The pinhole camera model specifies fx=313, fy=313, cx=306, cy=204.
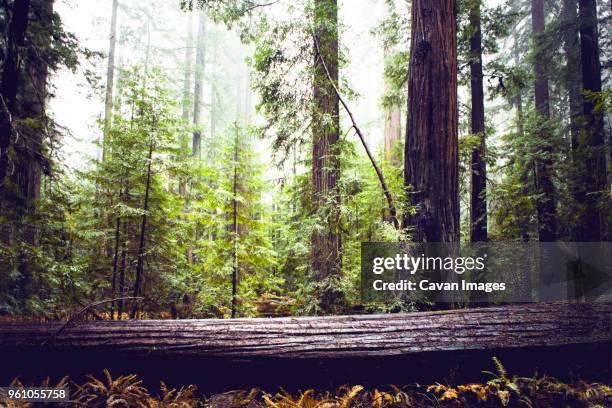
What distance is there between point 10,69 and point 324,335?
20.8 ft

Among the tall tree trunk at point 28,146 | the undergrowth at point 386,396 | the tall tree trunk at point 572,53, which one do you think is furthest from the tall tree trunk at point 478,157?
the tall tree trunk at point 28,146

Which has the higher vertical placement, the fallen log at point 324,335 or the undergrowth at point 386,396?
the fallen log at point 324,335

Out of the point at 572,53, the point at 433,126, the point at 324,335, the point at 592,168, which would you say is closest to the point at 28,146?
the point at 324,335

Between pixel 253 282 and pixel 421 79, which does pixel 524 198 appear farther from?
pixel 253 282

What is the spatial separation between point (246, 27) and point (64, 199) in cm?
513

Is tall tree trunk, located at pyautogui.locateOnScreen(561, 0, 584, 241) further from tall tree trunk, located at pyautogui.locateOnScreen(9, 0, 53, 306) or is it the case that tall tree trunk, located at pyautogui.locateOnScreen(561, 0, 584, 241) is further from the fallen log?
tall tree trunk, located at pyautogui.locateOnScreen(9, 0, 53, 306)

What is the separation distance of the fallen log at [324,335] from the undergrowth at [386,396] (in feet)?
1.30

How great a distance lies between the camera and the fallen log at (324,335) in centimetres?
405

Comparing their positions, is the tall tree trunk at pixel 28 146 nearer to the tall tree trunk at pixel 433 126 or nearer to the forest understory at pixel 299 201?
the forest understory at pixel 299 201

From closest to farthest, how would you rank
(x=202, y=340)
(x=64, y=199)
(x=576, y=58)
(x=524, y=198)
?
(x=202, y=340), (x=64, y=199), (x=524, y=198), (x=576, y=58)

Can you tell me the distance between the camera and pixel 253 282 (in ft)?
24.4

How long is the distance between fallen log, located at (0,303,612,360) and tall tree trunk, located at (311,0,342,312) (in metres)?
1.21

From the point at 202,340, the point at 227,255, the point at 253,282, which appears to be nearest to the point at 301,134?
the point at 227,255

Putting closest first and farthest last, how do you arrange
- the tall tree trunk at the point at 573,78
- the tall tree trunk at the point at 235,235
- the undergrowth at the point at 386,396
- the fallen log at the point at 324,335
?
the undergrowth at the point at 386,396 → the fallen log at the point at 324,335 → the tall tree trunk at the point at 235,235 → the tall tree trunk at the point at 573,78
